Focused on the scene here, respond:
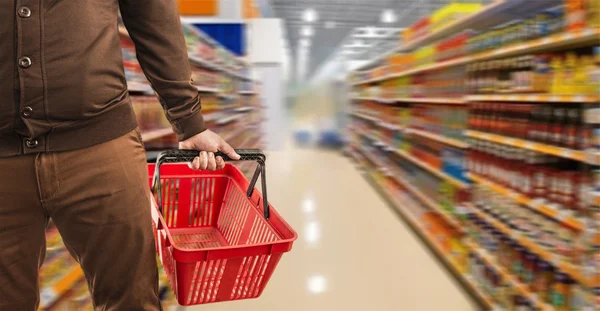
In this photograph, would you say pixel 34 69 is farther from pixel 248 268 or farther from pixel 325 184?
pixel 325 184

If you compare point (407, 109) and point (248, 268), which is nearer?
point (248, 268)

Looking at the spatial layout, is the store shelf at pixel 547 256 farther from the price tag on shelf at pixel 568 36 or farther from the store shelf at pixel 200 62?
the store shelf at pixel 200 62

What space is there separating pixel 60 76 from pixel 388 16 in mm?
16449

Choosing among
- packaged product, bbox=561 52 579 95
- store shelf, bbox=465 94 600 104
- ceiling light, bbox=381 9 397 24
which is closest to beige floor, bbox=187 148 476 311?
store shelf, bbox=465 94 600 104

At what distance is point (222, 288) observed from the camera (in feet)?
3.79

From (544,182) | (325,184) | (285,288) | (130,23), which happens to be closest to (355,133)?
(325,184)

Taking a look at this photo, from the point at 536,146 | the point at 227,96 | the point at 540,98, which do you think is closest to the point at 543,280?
the point at 536,146

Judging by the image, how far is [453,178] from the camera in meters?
4.12

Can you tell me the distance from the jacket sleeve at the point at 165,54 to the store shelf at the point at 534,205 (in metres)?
1.80

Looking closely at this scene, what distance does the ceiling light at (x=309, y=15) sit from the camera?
55.5 feet

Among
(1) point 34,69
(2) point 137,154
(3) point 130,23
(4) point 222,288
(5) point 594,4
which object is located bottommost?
(4) point 222,288

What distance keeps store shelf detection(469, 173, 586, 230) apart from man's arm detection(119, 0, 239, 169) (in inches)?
67.9

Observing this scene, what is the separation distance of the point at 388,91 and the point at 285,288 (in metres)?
4.45

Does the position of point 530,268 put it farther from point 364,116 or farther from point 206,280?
point 364,116
